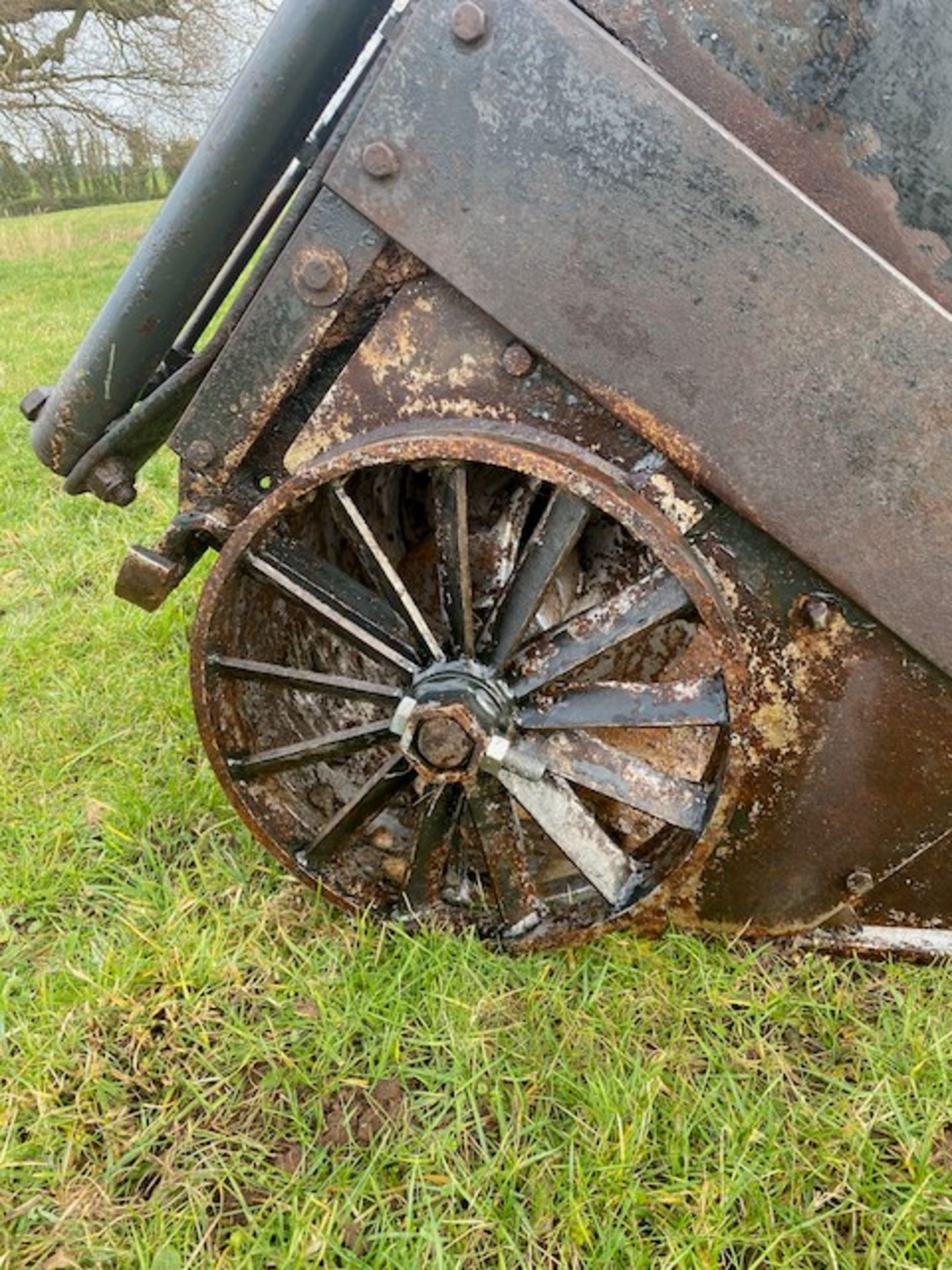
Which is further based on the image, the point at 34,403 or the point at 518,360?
the point at 34,403

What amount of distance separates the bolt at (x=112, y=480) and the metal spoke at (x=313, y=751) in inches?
25.8

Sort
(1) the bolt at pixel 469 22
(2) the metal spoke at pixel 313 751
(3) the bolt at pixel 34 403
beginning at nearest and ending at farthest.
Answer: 1. (1) the bolt at pixel 469 22
2. (2) the metal spoke at pixel 313 751
3. (3) the bolt at pixel 34 403

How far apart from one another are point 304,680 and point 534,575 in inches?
19.6

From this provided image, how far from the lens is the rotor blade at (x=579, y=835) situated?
78.8 inches

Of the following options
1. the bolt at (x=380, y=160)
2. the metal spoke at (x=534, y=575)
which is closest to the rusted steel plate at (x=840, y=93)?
the bolt at (x=380, y=160)

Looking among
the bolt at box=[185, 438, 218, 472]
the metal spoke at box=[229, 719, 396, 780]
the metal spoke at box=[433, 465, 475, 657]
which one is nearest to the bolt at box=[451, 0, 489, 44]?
the metal spoke at box=[433, 465, 475, 657]

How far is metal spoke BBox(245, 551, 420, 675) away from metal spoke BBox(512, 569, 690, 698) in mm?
229

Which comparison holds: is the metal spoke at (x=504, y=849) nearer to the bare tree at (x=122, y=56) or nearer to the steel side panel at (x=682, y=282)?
the steel side panel at (x=682, y=282)

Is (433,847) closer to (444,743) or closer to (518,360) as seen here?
(444,743)

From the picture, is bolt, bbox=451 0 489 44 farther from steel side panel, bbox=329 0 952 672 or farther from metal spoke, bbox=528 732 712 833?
metal spoke, bbox=528 732 712 833

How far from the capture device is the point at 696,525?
1878 millimetres

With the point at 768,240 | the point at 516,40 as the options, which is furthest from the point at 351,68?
the point at 768,240

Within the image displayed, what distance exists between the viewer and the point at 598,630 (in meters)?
1.93

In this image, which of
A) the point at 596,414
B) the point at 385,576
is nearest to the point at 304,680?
the point at 385,576
